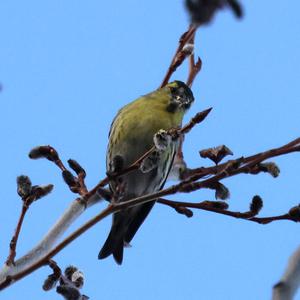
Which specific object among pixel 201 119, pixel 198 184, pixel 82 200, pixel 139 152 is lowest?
pixel 198 184

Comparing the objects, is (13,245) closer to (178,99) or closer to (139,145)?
(139,145)

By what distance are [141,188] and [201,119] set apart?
7.90ft

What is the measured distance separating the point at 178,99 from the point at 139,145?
0.66 m

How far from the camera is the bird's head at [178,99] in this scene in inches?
188

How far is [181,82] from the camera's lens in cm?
489

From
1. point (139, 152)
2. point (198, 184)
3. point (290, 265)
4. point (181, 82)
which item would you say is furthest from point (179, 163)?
point (290, 265)

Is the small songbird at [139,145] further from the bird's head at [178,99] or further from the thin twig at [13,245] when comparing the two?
the thin twig at [13,245]

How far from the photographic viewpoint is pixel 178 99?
16.3 feet

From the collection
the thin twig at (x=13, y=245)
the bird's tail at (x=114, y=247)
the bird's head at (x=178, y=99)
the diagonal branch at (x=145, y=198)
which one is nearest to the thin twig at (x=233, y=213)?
the diagonal branch at (x=145, y=198)

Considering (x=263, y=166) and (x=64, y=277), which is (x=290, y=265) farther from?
(x=64, y=277)

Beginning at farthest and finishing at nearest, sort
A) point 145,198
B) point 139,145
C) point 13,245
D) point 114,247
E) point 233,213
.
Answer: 1. point 139,145
2. point 114,247
3. point 233,213
4. point 13,245
5. point 145,198

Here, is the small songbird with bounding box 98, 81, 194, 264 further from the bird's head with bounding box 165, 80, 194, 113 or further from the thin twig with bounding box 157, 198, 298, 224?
the thin twig with bounding box 157, 198, 298, 224

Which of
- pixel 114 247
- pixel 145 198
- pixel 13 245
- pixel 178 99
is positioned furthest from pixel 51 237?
pixel 178 99

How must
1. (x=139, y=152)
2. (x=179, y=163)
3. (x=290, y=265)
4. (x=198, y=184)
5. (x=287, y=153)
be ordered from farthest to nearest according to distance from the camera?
1. (x=139, y=152)
2. (x=179, y=163)
3. (x=198, y=184)
4. (x=287, y=153)
5. (x=290, y=265)
